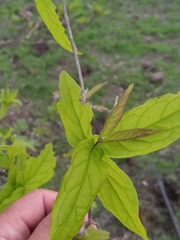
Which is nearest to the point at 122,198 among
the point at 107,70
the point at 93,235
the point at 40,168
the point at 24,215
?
the point at 93,235

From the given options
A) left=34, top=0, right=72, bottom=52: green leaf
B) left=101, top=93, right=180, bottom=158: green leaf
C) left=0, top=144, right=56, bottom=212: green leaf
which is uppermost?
left=34, top=0, right=72, bottom=52: green leaf

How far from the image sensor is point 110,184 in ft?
2.03

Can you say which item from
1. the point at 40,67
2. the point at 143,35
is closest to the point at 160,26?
the point at 143,35

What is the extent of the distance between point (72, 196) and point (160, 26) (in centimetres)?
411

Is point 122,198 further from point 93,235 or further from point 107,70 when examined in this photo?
point 107,70

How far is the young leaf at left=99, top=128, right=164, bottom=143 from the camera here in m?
0.54

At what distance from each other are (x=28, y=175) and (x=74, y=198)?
0.42 metres

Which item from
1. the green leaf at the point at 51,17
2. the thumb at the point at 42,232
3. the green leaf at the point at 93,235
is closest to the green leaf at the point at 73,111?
A: the green leaf at the point at 51,17

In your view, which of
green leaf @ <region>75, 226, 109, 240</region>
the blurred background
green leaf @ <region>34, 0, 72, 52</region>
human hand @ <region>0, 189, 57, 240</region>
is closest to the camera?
green leaf @ <region>34, 0, 72, 52</region>

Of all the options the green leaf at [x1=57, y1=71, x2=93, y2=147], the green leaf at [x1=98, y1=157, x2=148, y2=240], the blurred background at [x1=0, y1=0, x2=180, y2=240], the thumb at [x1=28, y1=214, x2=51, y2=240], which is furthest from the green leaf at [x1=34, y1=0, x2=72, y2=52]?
the blurred background at [x1=0, y1=0, x2=180, y2=240]

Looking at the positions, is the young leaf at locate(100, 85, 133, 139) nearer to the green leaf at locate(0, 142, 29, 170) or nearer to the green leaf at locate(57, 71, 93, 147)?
the green leaf at locate(57, 71, 93, 147)

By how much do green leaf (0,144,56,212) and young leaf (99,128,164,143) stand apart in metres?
0.35

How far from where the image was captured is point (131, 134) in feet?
1.81

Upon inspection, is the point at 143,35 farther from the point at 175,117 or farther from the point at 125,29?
the point at 175,117
